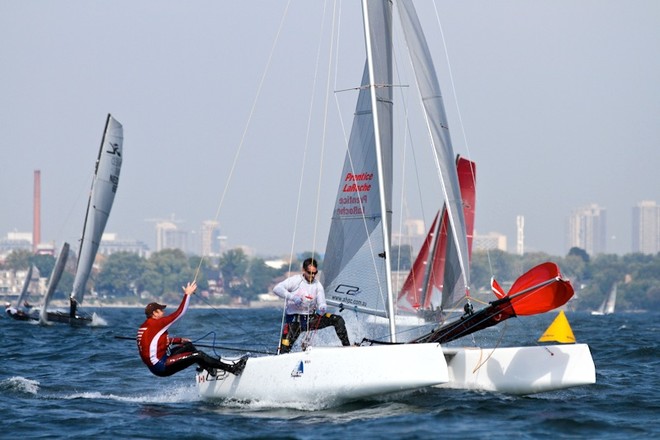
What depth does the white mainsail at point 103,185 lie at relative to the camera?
3375cm

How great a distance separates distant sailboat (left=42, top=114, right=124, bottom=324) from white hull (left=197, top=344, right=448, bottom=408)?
22.1m

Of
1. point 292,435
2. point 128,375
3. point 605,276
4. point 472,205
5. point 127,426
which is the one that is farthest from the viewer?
A: point 605,276

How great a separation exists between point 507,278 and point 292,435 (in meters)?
133

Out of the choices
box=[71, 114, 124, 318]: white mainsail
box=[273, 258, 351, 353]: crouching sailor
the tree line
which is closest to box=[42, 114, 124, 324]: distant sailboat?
box=[71, 114, 124, 318]: white mainsail

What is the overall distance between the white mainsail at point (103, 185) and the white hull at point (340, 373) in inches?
871

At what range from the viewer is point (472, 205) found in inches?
1154

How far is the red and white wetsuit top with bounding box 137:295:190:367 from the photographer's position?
40.5 feet

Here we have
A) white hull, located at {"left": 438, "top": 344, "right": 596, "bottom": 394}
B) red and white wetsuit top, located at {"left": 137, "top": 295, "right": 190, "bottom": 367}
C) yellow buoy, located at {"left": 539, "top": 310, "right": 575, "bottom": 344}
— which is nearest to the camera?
red and white wetsuit top, located at {"left": 137, "top": 295, "right": 190, "bottom": 367}

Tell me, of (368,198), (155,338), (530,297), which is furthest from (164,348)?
(530,297)

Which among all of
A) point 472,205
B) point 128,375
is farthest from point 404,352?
point 472,205

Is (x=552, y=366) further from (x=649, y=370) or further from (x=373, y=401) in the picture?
(x=649, y=370)

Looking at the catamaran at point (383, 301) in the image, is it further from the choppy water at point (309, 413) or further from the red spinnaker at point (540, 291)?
the choppy water at point (309, 413)

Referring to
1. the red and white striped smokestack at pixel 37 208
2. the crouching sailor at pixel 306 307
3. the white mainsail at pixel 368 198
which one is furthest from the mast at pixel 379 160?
the red and white striped smokestack at pixel 37 208

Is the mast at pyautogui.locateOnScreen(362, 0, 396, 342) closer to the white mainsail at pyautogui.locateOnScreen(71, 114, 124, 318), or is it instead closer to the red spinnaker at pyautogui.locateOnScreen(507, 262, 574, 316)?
the red spinnaker at pyautogui.locateOnScreen(507, 262, 574, 316)
